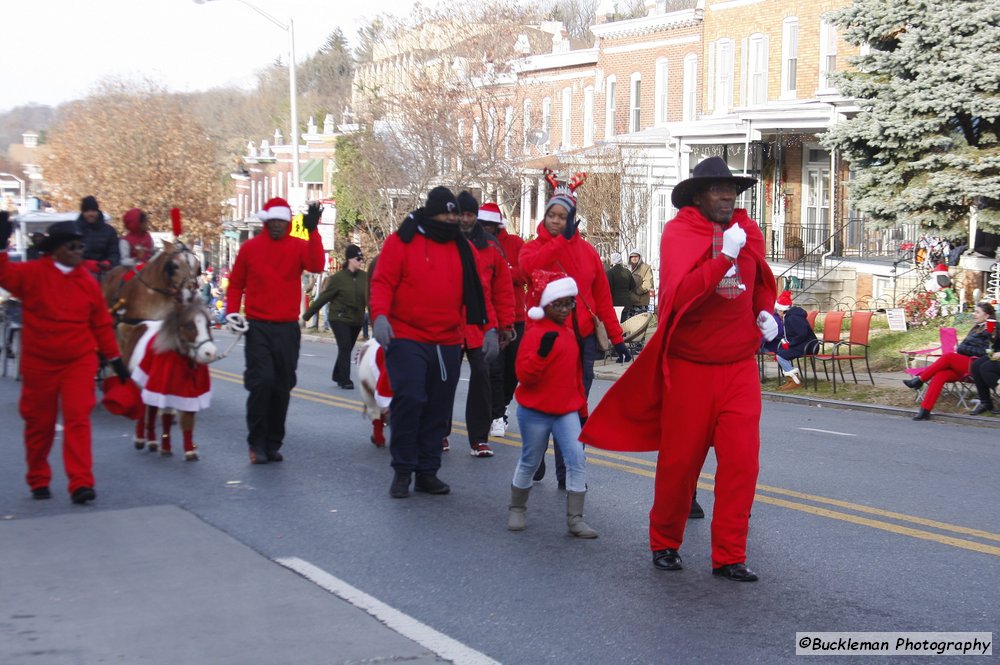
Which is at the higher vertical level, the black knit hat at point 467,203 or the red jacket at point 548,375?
the black knit hat at point 467,203

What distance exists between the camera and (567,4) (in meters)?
70.7

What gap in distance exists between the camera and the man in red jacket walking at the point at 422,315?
909cm

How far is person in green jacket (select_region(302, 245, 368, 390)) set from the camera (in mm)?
17609

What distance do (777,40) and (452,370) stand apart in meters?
27.8

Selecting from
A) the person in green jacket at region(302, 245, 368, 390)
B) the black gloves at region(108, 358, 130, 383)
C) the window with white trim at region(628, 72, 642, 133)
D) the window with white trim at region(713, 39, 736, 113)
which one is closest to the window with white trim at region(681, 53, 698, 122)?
the window with white trim at region(713, 39, 736, 113)

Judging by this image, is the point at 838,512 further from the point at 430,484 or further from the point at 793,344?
the point at 793,344

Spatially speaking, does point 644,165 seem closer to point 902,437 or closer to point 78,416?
point 902,437

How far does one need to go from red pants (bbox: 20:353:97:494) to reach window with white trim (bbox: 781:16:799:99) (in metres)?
28.4

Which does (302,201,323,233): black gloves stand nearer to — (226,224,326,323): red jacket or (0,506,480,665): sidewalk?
(226,224,326,323): red jacket

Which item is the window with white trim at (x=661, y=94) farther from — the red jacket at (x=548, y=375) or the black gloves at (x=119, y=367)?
the red jacket at (x=548, y=375)

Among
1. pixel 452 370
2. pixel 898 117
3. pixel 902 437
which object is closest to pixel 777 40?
pixel 898 117

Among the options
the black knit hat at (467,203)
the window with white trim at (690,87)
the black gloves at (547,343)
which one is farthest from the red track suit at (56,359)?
the window with white trim at (690,87)

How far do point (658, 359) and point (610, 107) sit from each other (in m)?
36.6

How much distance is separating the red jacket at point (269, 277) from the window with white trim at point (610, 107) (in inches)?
1274
